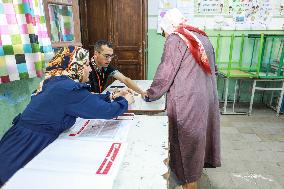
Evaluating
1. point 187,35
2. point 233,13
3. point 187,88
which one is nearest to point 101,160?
point 187,88

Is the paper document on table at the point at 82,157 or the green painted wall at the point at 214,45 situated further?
the green painted wall at the point at 214,45

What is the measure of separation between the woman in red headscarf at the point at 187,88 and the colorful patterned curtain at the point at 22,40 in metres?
0.99

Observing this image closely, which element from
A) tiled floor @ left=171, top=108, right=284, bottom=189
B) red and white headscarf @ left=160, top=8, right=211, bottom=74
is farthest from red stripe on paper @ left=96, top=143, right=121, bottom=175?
tiled floor @ left=171, top=108, right=284, bottom=189

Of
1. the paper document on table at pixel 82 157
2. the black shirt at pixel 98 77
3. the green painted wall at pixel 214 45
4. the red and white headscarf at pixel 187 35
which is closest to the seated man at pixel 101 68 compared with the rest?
the black shirt at pixel 98 77

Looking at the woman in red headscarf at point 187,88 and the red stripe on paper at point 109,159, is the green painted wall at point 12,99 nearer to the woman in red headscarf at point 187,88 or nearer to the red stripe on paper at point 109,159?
the woman in red headscarf at point 187,88

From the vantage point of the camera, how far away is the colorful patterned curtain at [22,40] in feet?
5.46

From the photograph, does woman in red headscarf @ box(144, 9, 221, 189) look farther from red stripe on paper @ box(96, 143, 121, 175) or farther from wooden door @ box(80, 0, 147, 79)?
wooden door @ box(80, 0, 147, 79)

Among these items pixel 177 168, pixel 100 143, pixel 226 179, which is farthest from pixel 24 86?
pixel 226 179

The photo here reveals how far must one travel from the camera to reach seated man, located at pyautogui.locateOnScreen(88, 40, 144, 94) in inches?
89.0

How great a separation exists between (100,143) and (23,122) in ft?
1.54

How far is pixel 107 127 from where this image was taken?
1.26m

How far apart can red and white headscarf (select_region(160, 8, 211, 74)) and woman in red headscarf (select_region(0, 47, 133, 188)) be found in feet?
2.39

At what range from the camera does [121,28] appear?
169 inches

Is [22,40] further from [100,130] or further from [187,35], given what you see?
[187,35]
